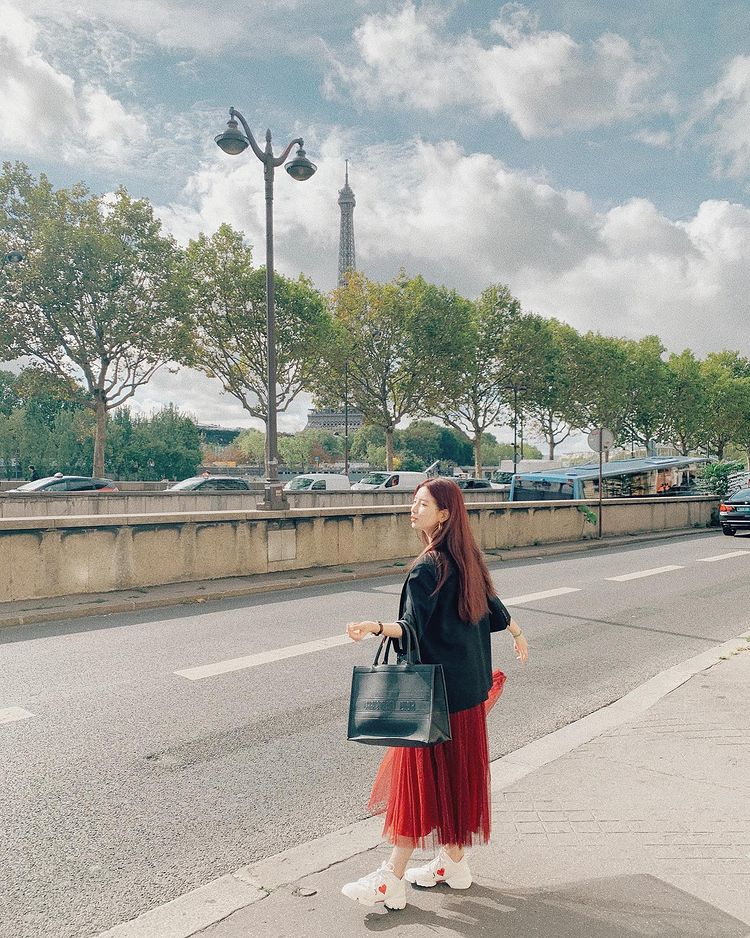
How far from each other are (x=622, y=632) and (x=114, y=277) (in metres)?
32.3

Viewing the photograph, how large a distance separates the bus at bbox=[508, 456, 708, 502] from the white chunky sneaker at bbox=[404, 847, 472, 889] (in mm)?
24776

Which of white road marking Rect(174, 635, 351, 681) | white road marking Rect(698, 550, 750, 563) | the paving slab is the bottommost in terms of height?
white road marking Rect(698, 550, 750, 563)

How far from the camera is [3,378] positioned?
6700cm

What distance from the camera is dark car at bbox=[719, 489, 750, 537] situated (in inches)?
927

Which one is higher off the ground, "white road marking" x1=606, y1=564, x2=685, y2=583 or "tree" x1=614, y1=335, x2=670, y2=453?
"tree" x1=614, y1=335, x2=670, y2=453

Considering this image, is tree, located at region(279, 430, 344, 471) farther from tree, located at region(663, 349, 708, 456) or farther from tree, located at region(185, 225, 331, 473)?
tree, located at region(185, 225, 331, 473)

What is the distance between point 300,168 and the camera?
15.6 m

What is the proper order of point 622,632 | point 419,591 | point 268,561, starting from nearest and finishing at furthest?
point 419,591, point 622,632, point 268,561

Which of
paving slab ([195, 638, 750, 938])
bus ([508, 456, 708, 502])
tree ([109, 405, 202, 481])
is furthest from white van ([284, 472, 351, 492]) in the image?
tree ([109, 405, 202, 481])

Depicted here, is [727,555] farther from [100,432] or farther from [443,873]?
[100,432]

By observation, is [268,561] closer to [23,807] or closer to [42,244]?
[23,807]

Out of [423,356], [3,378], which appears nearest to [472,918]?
[423,356]

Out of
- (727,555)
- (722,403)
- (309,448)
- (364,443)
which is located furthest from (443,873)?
(364,443)

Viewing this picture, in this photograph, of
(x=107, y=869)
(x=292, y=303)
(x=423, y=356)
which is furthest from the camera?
(x=423, y=356)
